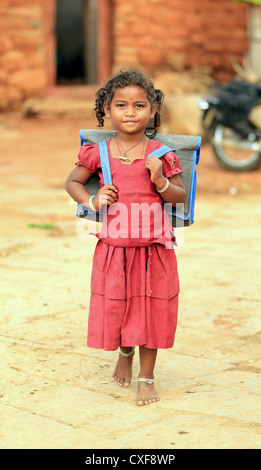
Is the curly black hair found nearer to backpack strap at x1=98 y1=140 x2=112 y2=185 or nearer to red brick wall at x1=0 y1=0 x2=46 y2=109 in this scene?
backpack strap at x1=98 y1=140 x2=112 y2=185

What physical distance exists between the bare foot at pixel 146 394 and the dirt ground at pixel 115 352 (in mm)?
27

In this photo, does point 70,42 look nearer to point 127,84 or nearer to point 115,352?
point 115,352

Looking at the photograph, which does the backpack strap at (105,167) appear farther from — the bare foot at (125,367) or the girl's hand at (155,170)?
the bare foot at (125,367)

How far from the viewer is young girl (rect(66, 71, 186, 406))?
2982mm

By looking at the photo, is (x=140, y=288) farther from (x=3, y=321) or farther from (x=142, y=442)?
(x=3, y=321)

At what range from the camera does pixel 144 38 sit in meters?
12.0

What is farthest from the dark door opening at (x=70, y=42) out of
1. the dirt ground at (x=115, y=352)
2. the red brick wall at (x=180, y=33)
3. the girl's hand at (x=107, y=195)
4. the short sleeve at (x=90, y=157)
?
the girl's hand at (x=107, y=195)

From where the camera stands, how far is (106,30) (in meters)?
12.2

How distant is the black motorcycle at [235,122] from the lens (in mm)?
8734

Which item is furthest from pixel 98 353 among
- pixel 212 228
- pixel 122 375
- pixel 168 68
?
pixel 168 68

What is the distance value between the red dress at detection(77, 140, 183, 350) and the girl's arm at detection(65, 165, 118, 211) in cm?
4

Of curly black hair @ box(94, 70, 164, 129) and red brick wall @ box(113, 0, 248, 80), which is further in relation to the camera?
red brick wall @ box(113, 0, 248, 80)

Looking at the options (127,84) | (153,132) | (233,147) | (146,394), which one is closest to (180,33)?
(233,147)

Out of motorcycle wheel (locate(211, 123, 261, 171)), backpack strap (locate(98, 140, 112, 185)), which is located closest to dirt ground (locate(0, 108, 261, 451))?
backpack strap (locate(98, 140, 112, 185))
